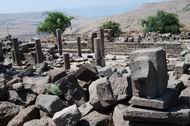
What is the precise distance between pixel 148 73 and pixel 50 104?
2180mm

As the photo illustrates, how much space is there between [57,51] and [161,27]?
12.1 meters

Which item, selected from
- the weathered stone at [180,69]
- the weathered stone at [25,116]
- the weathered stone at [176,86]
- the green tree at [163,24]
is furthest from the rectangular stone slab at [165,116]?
the green tree at [163,24]

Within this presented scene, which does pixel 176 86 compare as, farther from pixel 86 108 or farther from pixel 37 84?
pixel 37 84

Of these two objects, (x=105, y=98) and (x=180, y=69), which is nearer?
(x=105, y=98)

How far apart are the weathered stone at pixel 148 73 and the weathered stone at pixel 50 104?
5.82 feet

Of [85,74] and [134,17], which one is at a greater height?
[85,74]

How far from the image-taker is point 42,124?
607cm

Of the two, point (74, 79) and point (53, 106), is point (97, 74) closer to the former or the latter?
point (74, 79)

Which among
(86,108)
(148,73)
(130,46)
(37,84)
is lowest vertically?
(130,46)

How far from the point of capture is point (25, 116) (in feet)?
21.6

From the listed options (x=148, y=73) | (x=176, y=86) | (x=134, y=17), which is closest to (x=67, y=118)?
(x=148, y=73)

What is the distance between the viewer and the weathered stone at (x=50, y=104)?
21.4ft

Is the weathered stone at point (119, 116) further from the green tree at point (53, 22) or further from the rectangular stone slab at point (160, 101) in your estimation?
the green tree at point (53, 22)

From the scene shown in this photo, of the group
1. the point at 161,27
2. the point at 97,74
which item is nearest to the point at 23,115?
the point at 97,74
